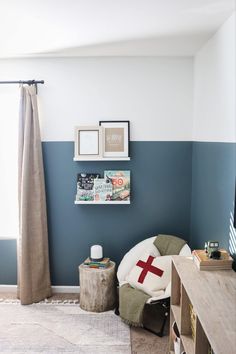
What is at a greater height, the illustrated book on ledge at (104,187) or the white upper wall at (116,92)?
the white upper wall at (116,92)

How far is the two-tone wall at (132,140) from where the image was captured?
3.16m

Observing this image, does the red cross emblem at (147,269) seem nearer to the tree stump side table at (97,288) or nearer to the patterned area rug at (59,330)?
the tree stump side table at (97,288)

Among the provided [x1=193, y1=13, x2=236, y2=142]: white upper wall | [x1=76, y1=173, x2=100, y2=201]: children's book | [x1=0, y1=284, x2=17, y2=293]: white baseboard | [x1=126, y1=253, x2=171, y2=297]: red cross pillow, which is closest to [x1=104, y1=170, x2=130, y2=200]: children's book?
[x1=76, y1=173, x2=100, y2=201]: children's book

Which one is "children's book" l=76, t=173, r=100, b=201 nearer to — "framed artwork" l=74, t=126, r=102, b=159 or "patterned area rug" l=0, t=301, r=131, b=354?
"framed artwork" l=74, t=126, r=102, b=159

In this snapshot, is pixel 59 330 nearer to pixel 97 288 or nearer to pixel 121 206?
pixel 97 288

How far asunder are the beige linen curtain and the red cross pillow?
3.03ft

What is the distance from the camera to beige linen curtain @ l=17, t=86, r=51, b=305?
308cm

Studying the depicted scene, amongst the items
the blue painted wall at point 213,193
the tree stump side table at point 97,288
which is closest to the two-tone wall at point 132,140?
the blue painted wall at point 213,193

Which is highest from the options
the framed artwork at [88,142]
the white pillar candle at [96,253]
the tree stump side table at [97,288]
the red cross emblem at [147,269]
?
the framed artwork at [88,142]

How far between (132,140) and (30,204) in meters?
1.16

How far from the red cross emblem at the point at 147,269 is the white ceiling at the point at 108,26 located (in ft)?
6.08

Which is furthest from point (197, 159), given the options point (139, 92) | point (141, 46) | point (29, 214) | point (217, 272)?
point (29, 214)

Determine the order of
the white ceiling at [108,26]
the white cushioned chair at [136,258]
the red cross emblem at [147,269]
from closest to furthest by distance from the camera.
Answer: the white ceiling at [108,26] → the white cushioned chair at [136,258] → the red cross emblem at [147,269]

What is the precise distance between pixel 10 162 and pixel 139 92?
146 cm
